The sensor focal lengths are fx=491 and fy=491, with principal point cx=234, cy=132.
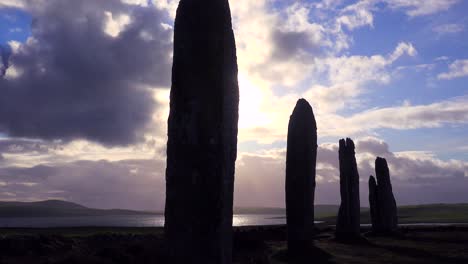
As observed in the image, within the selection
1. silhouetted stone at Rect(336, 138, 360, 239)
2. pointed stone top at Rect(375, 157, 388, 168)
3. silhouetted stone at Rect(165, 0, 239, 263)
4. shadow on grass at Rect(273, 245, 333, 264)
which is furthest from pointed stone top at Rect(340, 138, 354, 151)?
silhouetted stone at Rect(165, 0, 239, 263)

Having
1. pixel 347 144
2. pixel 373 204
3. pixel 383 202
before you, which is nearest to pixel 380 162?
pixel 383 202

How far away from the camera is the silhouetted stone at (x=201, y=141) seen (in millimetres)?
10828

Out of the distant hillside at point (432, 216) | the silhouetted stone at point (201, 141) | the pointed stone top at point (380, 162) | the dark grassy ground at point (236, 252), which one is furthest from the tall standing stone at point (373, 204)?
the distant hillside at point (432, 216)

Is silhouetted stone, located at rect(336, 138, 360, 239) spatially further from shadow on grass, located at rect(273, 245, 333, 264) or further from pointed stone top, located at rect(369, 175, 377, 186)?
shadow on grass, located at rect(273, 245, 333, 264)

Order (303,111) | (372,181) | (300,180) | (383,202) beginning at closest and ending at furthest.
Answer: (300,180), (303,111), (383,202), (372,181)

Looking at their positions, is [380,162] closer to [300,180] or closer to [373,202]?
[373,202]

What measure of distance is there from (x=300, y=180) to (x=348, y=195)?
820 centimetres

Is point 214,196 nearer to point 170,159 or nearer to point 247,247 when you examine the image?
point 170,159

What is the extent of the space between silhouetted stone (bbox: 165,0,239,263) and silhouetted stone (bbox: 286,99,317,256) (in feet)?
28.3

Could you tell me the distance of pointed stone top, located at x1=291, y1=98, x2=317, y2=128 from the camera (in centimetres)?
2081

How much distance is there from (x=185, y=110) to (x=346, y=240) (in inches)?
669

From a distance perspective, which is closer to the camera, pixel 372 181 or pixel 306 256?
pixel 306 256

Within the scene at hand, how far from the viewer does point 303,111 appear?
20906mm

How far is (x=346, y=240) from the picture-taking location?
25.5 meters
